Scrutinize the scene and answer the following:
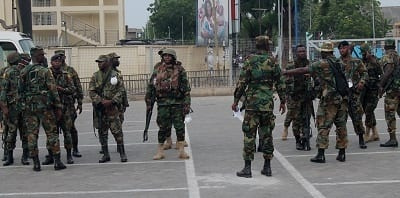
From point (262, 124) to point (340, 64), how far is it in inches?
67.4

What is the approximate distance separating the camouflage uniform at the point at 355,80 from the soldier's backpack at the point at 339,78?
423 millimetres

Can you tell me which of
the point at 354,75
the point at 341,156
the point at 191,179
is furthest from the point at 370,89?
the point at 191,179

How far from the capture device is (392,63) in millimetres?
10562

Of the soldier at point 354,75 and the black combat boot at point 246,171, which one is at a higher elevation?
the soldier at point 354,75

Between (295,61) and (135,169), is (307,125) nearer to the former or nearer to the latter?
(295,61)

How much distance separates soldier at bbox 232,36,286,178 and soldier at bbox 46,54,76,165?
303 cm

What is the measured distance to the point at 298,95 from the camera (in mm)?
10680

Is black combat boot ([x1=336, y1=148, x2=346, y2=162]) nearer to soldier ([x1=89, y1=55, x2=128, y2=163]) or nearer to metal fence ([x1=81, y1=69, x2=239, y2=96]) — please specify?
soldier ([x1=89, y1=55, x2=128, y2=163])

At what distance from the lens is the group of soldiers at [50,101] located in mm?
9281

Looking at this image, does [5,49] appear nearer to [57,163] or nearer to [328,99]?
[57,163]

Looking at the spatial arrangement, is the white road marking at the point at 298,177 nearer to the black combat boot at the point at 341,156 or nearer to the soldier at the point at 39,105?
the black combat boot at the point at 341,156

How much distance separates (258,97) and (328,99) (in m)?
1.44

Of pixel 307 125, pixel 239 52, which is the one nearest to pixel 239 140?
pixel 307 125

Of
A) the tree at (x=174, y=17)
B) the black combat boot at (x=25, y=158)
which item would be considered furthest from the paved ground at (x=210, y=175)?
the tree at (x=174, y=17)
